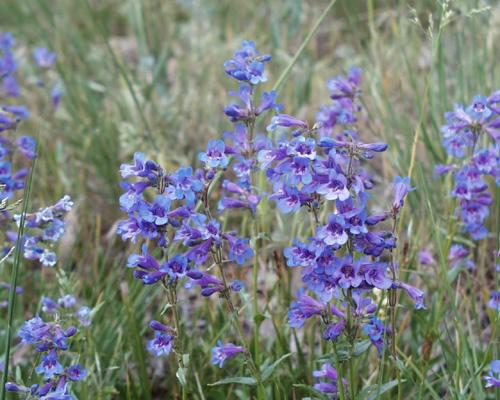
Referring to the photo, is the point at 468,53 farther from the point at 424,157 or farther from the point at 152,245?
the point at 152,245

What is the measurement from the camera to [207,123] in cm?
439

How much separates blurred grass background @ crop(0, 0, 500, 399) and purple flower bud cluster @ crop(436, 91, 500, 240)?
0.16 meters

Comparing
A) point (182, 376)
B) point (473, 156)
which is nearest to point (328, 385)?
point (182, 376)

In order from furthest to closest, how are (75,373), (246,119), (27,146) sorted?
(27,146), (246,119), (75,373)

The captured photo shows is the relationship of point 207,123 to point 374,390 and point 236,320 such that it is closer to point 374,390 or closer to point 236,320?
point 236,320

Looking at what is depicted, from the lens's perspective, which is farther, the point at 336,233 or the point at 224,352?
the point at 224,352

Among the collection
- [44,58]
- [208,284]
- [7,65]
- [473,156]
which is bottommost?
[208,284]

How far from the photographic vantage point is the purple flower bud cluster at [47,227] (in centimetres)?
232

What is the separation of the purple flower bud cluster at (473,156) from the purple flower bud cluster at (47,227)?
1.40m

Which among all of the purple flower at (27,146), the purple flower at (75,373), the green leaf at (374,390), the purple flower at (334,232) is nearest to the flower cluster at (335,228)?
the purple flower at (334,232)

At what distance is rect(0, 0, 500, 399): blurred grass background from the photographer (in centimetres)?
264

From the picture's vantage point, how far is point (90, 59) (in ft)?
17.4

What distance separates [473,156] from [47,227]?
153cm

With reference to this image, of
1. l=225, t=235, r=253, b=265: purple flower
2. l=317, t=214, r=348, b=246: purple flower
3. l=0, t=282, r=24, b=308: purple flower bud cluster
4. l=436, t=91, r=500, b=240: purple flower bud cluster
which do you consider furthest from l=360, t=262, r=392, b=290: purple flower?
l=0, t=282, r=24, b=308: purple flower bud cluster
